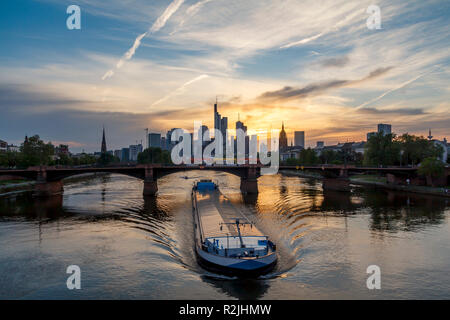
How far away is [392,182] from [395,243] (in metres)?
68.0

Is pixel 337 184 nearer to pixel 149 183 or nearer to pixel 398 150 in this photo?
pixel 398 150

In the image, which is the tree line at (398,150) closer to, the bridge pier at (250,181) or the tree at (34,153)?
the bridge pier at (250,181)

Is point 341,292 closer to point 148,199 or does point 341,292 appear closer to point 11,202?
point 148,199

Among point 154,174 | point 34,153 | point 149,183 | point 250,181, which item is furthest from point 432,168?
point 34,153

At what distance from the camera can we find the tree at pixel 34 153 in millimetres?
117312

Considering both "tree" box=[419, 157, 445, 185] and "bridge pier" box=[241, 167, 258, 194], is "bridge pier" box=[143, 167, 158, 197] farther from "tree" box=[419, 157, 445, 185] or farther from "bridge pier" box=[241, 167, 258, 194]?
"tree" box=[419, 157, 445, 185]

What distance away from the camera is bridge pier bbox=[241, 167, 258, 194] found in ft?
276

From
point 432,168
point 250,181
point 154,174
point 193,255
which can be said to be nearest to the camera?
point 193,255

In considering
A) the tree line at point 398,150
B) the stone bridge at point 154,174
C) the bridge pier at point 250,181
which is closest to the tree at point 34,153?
the stone bridge at point 154,174

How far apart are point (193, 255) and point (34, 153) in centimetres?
12068

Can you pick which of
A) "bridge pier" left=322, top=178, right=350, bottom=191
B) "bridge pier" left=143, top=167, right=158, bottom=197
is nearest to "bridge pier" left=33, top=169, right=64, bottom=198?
"bridge pier" left=143, top=167, right=158, bottom=197

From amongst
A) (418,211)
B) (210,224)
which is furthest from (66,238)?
(418,211)

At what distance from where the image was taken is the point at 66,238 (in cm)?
3734

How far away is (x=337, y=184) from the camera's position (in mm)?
88438
